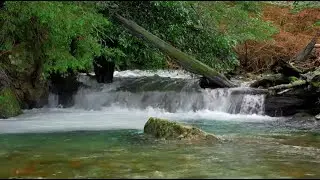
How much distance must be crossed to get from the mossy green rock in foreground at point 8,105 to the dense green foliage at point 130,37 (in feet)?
4.14

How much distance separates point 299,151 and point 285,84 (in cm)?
671

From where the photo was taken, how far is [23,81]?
54.3ft

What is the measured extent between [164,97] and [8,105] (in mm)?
5706

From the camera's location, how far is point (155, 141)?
30.4 feet

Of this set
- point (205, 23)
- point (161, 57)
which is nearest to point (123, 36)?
point (161, 57)

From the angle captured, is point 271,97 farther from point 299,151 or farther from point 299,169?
point 299,169

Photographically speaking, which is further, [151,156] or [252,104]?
[252,104]

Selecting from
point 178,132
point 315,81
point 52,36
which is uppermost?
point 52,36

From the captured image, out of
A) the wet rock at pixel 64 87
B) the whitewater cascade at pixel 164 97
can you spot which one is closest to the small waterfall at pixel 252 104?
the whitewater cascade at pixel 164 97

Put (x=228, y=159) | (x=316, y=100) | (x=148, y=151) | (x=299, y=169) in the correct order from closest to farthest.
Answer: (x=299, y=169) < (x=228, y=159) < (x=148, y=151) < (x=316, y=100)

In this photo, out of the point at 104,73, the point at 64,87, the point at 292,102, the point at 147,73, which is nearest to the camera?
the point at 292,102

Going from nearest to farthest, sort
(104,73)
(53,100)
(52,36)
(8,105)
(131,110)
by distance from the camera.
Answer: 1. (52,36)
2. (8,105)
3. (131,110)
4. (53,100)
5. (104,73)

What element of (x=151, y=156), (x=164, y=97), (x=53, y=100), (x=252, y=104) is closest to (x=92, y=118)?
(x=164, y=97)

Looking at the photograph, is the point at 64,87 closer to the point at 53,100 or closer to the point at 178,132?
the point at 53,100
